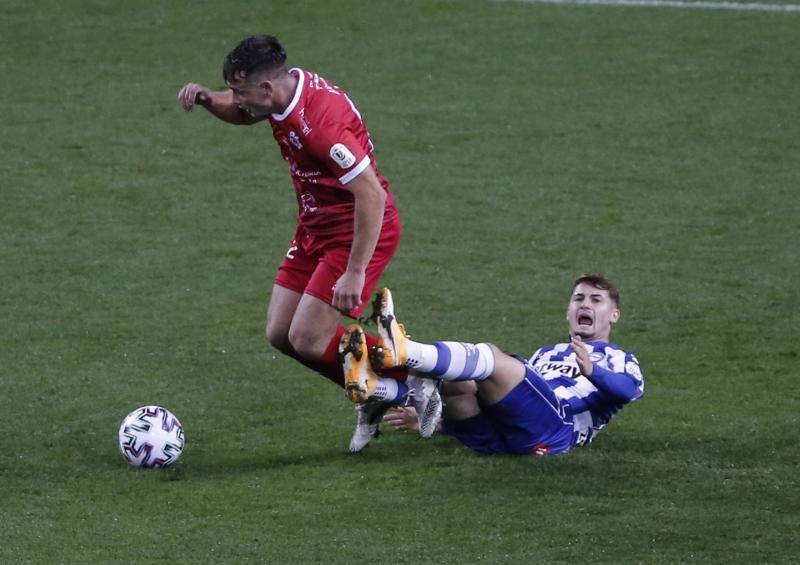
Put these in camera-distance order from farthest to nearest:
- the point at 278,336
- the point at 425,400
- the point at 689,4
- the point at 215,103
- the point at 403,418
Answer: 1. the point at 689,4
2. the point at 403,418
3. the point at 278,336
4. the point at 215,103
5. the point at 425,400

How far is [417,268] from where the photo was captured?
9750 millimetres

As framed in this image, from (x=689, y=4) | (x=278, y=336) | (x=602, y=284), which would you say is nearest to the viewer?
(x=278, y=336)

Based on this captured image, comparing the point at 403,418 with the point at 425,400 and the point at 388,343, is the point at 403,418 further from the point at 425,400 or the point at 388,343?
the point at 388,343

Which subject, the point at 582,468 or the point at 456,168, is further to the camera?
the point at 456,168

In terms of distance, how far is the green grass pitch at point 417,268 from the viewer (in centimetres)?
553

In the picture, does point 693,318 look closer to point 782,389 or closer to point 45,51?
point 782,389

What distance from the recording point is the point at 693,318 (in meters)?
8.77

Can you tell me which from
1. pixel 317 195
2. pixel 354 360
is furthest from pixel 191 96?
pixel 354 360

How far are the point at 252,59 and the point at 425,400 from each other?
1646 millimetres

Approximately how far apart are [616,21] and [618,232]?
6112 mm

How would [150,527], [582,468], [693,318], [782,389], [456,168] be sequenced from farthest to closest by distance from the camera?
[456,168], [693,318], [782,389], [582,468], [150,527]

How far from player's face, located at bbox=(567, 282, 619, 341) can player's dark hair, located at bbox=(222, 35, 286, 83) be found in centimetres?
199

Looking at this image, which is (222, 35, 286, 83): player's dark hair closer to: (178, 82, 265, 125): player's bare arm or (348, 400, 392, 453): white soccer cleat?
(178, 82, 265, 125): player's bare arm

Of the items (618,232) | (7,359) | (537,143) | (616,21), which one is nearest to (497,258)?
(618,232)
